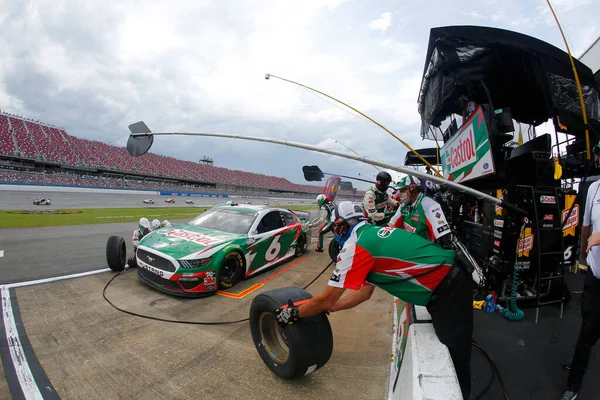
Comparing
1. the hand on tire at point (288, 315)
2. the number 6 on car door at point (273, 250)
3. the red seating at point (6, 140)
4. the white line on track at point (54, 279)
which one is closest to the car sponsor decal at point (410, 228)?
the hand on tire at point (288, 315)

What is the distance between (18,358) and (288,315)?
236 cm

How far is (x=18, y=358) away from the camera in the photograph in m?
2.44

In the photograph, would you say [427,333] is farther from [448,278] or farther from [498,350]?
[498,350]

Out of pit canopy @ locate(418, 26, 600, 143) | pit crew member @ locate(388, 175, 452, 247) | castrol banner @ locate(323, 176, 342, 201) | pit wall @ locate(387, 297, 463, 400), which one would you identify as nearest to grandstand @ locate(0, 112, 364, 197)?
castrol banner @ locate(323, 176, 342, 201)

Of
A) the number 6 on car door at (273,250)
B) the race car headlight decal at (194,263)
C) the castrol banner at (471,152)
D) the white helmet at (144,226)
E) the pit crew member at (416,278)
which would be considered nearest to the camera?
the pit crew member at (416,278)

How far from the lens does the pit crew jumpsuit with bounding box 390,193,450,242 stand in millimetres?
3051

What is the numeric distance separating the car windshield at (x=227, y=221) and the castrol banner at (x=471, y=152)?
11.3 feet

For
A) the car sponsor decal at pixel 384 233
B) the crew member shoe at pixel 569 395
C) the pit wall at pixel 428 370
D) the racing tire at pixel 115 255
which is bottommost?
the racing tire at pixel 115 255

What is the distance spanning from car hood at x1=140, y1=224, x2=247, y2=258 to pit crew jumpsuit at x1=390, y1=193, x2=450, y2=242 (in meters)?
2.68

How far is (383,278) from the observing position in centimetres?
196

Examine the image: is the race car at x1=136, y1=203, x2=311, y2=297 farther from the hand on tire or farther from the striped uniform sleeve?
the striped uniform sleeve

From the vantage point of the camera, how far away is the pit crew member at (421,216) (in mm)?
3041

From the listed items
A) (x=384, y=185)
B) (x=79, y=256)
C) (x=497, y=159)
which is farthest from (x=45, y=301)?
(x=497, y=159)

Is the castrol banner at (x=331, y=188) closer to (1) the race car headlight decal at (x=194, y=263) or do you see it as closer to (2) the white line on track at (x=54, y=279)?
(1) the race car headlight decal at (x=194, y=263)
